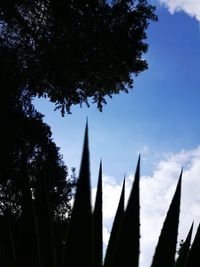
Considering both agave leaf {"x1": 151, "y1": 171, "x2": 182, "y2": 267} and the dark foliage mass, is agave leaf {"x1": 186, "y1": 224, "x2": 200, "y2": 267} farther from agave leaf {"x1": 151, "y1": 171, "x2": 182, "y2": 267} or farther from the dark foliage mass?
the dark foliage mass

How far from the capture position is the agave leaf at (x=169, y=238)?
1.02 metres

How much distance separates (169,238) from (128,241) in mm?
217

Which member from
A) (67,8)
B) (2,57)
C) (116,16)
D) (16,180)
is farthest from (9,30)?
(16,180)

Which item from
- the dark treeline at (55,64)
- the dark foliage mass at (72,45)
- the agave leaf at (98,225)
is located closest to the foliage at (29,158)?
the dark treeline at (55,64)

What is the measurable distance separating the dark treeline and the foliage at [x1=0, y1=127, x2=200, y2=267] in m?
11.6

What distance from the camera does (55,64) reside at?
13445 millimetres

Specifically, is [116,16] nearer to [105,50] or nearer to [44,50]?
[105,50]

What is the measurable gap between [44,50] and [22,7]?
1.89 metres

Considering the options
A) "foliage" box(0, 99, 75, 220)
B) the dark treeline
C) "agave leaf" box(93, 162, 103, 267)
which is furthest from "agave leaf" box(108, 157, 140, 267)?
"foliage" box(0, 99, 75, 220)

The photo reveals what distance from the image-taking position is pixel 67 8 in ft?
41.5

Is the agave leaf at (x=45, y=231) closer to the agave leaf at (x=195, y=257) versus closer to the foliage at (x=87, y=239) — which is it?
the foliage at (x=87, y=239)

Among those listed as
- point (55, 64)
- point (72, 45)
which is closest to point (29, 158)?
point (55, 64)

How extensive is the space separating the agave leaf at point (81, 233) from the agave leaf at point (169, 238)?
26 centimetres

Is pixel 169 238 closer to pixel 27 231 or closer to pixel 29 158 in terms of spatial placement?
pixel 27 231
